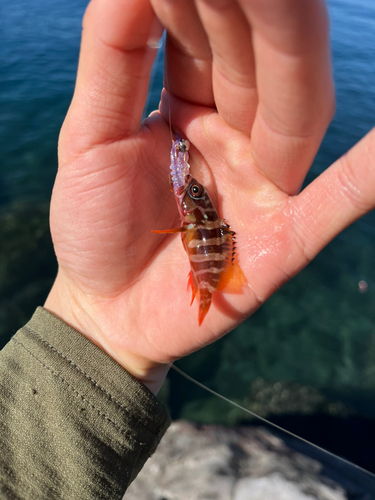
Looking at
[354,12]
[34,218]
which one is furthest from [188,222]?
[354,12]

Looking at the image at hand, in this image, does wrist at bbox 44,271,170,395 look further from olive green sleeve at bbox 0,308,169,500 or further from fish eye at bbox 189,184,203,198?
fish eye at bbox 189,184,203,198

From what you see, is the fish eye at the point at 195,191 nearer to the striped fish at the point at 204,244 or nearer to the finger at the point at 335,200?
the striped fish at the point at 204,244

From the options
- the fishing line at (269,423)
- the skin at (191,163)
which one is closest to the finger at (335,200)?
the skin at (191,163)

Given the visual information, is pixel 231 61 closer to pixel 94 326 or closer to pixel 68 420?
pixel 94 326

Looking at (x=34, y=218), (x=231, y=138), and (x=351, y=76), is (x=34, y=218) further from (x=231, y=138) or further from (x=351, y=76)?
(x=351, y=76)

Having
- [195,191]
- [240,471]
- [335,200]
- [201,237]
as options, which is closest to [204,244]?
[201,237]
